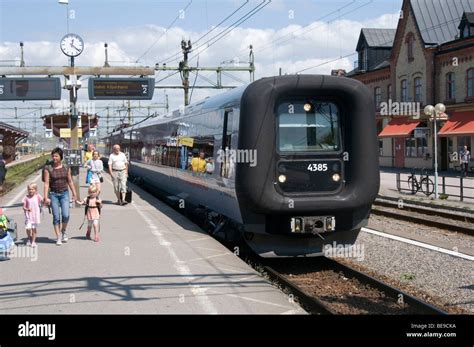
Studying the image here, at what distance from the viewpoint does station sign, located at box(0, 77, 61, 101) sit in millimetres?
17797

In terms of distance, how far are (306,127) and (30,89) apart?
447 inches

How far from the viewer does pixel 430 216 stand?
16.8 meters

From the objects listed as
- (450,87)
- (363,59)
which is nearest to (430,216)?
(450,87)

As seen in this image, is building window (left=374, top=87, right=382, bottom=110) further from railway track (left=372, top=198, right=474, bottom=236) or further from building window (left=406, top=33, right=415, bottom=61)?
railway track (left=372, top=198, right=474, bottom=236)

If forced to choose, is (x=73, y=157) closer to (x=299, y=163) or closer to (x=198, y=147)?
(x=198, y=147)

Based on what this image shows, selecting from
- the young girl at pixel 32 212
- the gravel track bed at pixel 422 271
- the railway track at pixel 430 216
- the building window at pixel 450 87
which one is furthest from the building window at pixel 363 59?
the young girl at pixel 32 212

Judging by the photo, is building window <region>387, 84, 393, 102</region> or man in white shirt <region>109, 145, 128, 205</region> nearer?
man in white shirt <region>109, 145, 128, 205</region>

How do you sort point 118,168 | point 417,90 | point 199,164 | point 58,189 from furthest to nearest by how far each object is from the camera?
point 417,90
point 118,168
point 199,164
point 58,189

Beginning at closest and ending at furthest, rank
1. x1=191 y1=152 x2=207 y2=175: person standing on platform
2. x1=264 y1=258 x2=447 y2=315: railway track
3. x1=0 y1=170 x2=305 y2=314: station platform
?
1. x1=0 y1=170 x2=305 y2=314: station platform
2. x1=264 y1=258 x2=447 y2=315: railway track
3. x1=191 y1=152 x2=207 y2=175: person standing on platform

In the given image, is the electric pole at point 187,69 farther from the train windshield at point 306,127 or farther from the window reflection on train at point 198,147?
the train windshield at point 306,127

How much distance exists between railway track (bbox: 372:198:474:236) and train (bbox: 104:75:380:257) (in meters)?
5.00

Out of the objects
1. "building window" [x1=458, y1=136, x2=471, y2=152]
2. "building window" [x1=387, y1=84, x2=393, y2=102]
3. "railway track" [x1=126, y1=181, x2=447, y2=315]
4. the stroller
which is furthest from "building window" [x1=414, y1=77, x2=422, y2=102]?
the stroller

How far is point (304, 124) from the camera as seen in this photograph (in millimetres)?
9227
